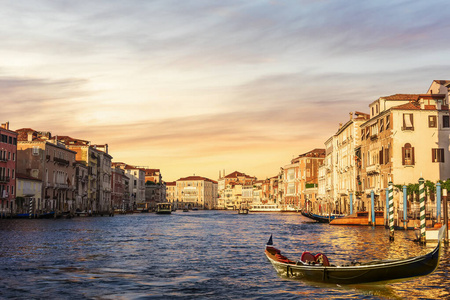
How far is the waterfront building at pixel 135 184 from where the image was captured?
157m

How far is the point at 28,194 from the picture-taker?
7338cm

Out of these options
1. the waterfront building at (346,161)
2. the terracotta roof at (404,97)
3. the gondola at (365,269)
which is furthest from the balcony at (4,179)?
the gondola at (365,269)

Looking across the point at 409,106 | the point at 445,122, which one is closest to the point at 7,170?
the point at 409,106

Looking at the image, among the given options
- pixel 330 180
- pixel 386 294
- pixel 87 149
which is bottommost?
pixel 386 294

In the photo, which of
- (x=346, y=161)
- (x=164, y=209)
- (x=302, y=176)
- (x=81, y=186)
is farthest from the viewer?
(x=164, y=209)

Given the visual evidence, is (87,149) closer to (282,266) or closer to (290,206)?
(290,206)

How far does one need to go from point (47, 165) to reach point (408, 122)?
5150 cm

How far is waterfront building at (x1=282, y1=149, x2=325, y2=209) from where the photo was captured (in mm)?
117625

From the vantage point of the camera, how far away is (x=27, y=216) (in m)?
66.9

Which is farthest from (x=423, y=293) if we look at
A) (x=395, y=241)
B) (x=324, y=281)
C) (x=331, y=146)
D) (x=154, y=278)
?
(x=331, y=146)

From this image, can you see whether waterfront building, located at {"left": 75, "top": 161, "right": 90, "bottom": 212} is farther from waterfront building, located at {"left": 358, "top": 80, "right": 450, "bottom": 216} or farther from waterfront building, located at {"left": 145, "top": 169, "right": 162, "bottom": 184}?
waterfront building, located at {"left": 145, "top": 169, "right": 162, "bottom": 184}

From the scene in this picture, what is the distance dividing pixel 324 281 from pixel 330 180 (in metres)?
70.0

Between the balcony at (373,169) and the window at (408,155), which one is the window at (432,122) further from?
the balcony at (373,169)

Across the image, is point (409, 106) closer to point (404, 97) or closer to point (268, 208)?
point (404, 97)
